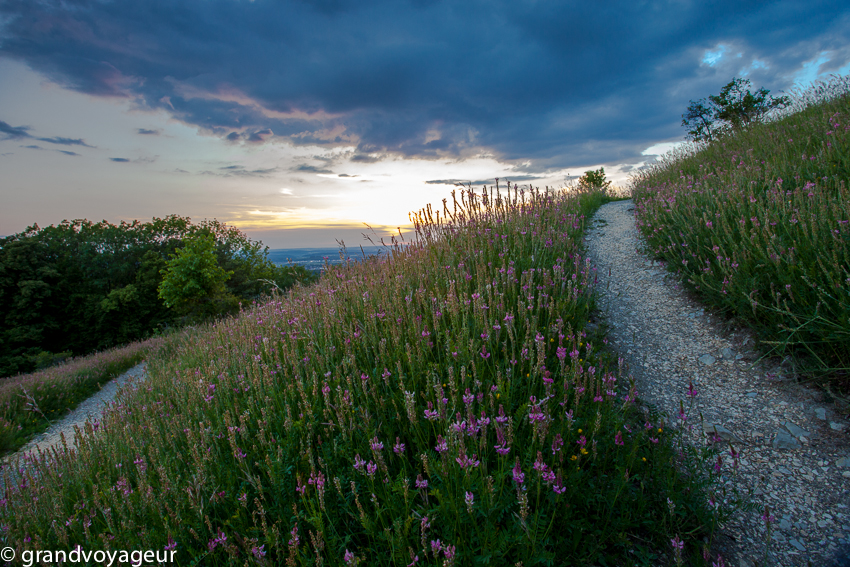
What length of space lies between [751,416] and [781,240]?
2.38 m

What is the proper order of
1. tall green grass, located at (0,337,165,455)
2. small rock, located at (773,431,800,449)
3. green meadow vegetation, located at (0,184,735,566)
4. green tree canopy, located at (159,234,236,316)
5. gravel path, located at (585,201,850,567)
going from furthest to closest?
green tree canopy, located at (159,234,236,316) < tall green grass, located at (0,337,165,455) < small rock, located at (773,431,800,449) < gravel path, located at (585,201,850,567) < green meadow vegetation, located at (0,184,735,566)

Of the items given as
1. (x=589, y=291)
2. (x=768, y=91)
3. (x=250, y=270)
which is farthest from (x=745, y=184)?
(x=768, y=91)

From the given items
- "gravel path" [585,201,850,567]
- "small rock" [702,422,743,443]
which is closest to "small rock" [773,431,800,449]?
"gravel path" [585,201,850,567]

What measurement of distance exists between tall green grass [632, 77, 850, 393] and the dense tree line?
27.4 meters

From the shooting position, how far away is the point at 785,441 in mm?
3076

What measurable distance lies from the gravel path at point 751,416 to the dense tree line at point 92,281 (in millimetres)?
27456

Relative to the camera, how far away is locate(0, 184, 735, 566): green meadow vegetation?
1.98 m

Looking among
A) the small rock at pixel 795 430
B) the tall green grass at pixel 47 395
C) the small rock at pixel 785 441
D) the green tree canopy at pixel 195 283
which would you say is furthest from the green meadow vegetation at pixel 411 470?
the green tree canopy at pixel 195 283

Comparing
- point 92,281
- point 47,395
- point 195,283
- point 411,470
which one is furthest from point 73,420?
point 92,281

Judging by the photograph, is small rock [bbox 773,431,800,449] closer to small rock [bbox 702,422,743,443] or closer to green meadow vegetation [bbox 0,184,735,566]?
small rock [bbox 702,422,743,443]

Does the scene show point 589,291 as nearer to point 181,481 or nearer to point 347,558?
point 347,558

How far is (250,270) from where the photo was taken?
36125mm

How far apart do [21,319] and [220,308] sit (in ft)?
82.9

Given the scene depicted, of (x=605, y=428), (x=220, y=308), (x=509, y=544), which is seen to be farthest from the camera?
(x=220, y=308)
